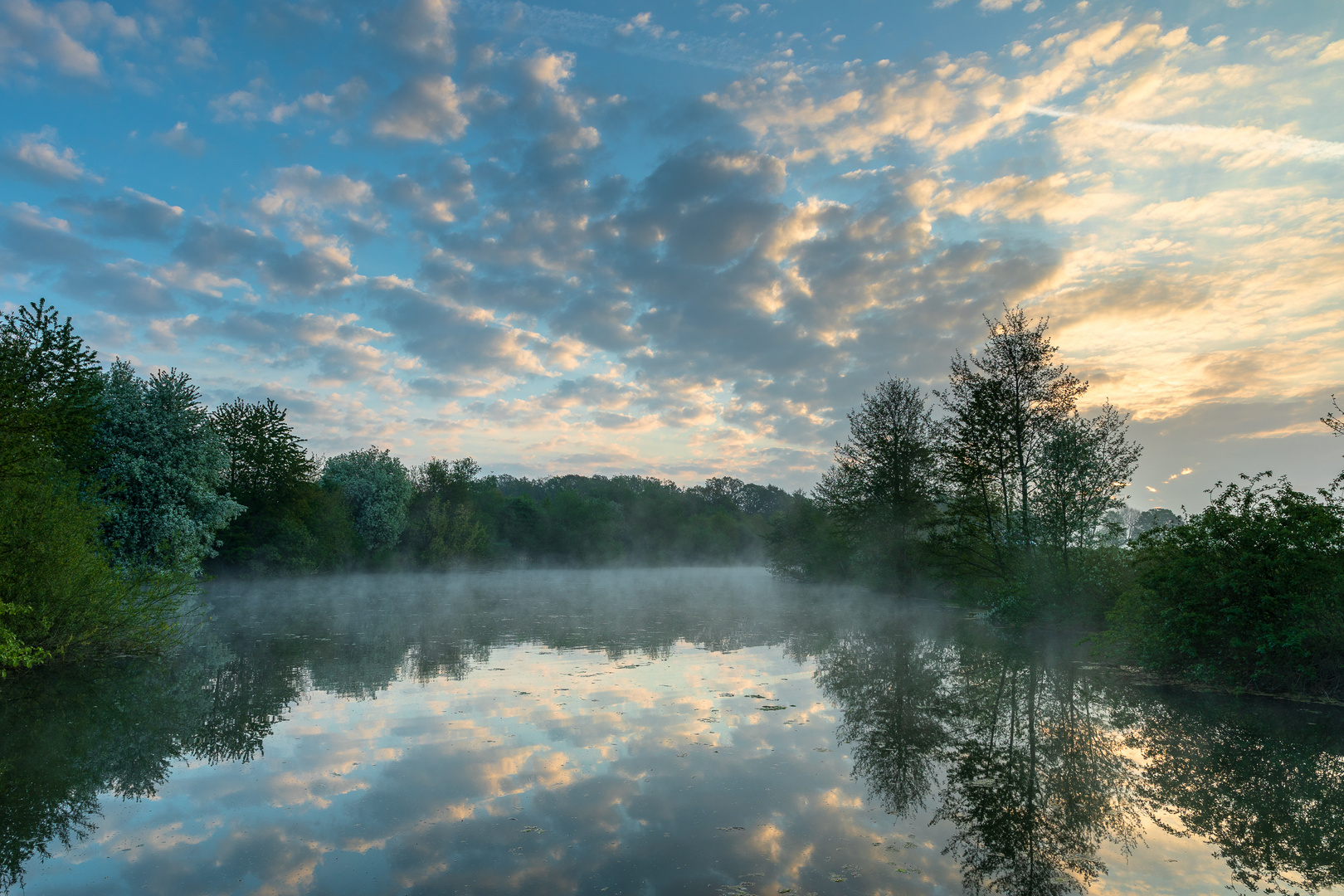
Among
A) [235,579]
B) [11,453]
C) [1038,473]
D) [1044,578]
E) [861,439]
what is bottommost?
[235,579]

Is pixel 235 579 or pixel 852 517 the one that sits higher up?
pixel 852 517

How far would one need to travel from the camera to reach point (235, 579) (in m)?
50.6

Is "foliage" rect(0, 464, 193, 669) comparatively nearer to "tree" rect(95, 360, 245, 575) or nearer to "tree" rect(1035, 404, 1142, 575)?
"tree" rect(95, 360, 245, 575)

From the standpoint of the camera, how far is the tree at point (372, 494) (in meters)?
64.2

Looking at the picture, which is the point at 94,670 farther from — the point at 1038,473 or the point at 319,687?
the point at 1038,473

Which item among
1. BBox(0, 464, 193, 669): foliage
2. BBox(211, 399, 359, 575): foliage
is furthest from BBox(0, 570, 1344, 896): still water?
BBox(211, 399, 359, 575): foliage

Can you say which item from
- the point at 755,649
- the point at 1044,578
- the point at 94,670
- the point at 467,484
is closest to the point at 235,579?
the point at 467,484

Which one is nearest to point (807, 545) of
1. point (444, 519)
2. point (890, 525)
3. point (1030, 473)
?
point (890, 525)

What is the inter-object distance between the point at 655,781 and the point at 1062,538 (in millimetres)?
20879

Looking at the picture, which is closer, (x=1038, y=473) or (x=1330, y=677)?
(x=1330, y=677)

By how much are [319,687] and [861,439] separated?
30.3 meters

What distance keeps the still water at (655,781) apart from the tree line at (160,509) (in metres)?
1.85

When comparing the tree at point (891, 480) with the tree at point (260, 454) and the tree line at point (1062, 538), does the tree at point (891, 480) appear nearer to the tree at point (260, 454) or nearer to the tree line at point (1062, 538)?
the tree line at point (1062, 538)

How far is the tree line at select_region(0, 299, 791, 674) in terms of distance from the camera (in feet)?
47.2
